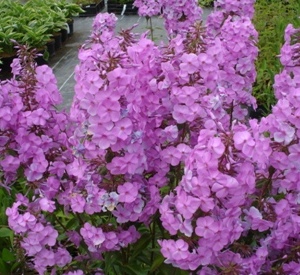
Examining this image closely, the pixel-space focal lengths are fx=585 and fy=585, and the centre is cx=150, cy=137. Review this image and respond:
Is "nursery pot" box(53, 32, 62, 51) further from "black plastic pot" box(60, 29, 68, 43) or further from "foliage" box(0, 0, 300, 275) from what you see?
"foliage" box(0, 0, 300, 275)

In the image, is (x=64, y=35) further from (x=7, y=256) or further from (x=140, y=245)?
(x=140, y=245)

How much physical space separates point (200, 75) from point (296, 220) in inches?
18.2

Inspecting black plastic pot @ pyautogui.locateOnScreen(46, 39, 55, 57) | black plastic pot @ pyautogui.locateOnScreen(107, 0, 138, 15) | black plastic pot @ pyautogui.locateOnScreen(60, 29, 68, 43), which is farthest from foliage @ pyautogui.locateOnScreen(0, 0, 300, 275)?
black plastic pot @ pyautogui.locateOnScreen(107, 0, 138, 15)

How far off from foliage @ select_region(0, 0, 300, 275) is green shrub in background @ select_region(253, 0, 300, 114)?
2.54 metres

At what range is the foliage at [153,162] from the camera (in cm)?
140

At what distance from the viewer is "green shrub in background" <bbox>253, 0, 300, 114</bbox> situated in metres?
4.40

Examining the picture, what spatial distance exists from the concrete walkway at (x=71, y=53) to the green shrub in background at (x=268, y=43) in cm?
89

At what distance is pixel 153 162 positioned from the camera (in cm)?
171

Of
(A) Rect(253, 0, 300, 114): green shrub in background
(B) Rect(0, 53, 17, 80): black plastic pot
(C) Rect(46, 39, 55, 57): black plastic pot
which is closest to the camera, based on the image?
(A) Rect(253, 0, 300, 114): green shrub in background

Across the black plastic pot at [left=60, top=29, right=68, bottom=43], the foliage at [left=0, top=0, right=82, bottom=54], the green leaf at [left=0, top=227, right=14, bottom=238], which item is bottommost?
the black plastic pot at [left=60, top=29, right=68, bottom=43]

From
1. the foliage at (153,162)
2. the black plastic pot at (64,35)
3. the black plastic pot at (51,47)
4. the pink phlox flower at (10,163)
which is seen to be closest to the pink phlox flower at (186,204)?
the foliage at (153,162)

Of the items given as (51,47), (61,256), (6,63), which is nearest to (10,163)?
(61,256)

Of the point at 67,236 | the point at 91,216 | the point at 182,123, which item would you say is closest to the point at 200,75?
the point at 182,123

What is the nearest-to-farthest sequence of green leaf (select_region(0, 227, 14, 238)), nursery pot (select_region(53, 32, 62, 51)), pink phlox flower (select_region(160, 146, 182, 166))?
pink phlox flower (select_region(160, 146, 182, 166)) < green leaf (select_region(0, 227, 14, 238)) < nursery pot (select_region(53, 32, 62, 51))
